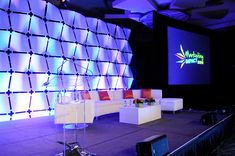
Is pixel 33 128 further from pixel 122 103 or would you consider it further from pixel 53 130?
pixel 122 103

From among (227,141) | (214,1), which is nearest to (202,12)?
(214,1)

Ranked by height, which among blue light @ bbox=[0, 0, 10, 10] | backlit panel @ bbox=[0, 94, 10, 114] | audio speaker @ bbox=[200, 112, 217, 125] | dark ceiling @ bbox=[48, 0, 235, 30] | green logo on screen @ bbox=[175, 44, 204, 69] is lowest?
audio speaker @ bbox=[200, 112, 217, 125]

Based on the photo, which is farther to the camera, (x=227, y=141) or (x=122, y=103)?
(x=122, y=103)

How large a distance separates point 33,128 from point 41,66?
2499 millimetres

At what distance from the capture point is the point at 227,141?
520 cm

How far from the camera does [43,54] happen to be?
7.20 m

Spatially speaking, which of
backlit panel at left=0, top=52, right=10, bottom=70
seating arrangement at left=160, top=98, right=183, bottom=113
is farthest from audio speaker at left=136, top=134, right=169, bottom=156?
backlit panel at left=0, top=52, right=10, bottom=70

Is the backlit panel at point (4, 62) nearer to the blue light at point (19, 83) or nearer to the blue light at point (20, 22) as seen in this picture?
the blue light at point (19, 83)

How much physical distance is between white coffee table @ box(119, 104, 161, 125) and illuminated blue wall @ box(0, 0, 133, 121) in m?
1.31

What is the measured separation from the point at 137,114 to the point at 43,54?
3.70 metres

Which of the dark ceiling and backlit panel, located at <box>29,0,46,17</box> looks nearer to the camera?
backlit panel, located at <box>29,0,46,17</box>

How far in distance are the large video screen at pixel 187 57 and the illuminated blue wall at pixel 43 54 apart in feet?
8.31

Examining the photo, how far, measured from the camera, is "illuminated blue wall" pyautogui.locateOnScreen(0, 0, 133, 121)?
6.36 m

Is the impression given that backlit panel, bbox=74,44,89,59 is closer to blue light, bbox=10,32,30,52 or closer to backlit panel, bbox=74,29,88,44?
backlit panel, bbox=74,29,88,44
